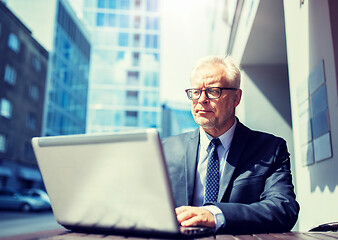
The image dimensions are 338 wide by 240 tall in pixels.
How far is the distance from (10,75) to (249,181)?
24.4m

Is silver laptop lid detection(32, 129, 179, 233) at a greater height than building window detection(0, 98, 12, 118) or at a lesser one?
lesser

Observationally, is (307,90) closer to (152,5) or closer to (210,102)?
(210,102)

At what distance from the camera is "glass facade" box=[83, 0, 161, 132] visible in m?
36.0

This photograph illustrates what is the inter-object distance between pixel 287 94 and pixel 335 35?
9.32 feet

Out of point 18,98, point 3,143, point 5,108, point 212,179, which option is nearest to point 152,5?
point 18,98

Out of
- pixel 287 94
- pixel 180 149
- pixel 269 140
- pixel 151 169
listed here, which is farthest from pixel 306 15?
pixel 287 94

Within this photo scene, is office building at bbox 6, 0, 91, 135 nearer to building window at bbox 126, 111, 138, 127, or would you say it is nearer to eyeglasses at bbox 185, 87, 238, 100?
building window at bbox 126, 111, 138, 127

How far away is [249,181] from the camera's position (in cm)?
172

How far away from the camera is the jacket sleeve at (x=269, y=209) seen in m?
1.24

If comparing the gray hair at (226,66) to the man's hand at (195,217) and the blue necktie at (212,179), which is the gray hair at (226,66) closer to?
the blue necktie at (212,179)

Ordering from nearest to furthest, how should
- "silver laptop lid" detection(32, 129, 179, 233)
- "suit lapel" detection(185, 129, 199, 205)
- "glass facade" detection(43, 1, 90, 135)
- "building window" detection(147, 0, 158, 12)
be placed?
1. "silver laptop lid" detection(32, 129, 179, 233)
2. "suit lapel" detection(185, 129, 199, 205)
3. "glass facade" detection(43, 1, 90, 135)
4. "building window" detection(147, 0, 158, 12)

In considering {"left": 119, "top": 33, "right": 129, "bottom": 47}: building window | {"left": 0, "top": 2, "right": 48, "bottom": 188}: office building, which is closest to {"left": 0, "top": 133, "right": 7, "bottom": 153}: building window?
{"left": 0, "top": 2, "right": 48, "bottom": 188}: office building

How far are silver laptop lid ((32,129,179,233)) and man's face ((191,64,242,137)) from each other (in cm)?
103

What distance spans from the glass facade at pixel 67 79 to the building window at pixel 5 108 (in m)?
5.21
